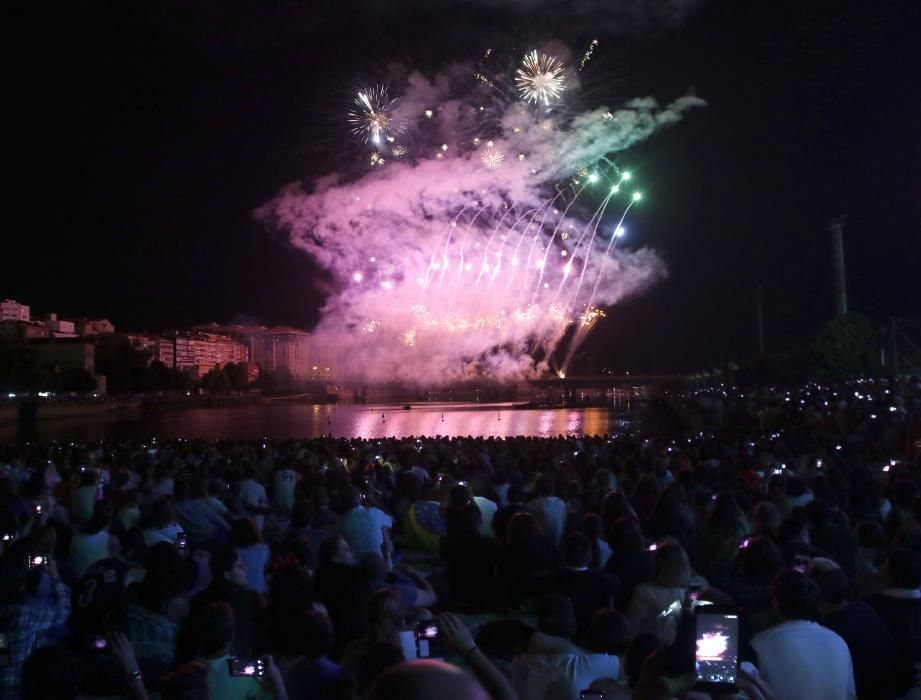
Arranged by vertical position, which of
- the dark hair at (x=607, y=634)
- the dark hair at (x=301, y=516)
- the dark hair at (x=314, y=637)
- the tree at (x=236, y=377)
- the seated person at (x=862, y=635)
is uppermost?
the tree at (x=236, y=377)

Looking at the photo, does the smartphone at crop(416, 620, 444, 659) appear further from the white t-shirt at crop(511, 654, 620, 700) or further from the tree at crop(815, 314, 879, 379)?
the tree at crop(815, 314, 879, 379)

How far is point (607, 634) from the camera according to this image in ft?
12.2

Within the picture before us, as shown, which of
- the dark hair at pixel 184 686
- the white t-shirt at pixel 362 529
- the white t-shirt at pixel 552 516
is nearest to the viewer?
the dark hair at pixel 184 686

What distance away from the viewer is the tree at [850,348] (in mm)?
38281

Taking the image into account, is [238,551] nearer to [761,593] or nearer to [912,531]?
[761,593]

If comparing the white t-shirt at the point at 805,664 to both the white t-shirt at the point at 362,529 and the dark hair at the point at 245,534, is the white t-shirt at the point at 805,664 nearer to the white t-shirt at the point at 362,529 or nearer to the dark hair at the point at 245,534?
the dark hair at the point at 245,534

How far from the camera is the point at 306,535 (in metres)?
6.20

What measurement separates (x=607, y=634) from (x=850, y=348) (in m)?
38.2

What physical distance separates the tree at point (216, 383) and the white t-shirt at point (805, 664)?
357 ft

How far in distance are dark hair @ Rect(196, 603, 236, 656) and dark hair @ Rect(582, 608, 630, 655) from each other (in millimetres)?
1507

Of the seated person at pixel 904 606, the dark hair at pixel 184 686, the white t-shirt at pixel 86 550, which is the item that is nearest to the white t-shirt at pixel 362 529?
the white t-shirt at pixel 86 550

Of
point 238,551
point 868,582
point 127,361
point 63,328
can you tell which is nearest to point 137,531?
point 238,551

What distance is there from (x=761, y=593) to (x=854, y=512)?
293cm

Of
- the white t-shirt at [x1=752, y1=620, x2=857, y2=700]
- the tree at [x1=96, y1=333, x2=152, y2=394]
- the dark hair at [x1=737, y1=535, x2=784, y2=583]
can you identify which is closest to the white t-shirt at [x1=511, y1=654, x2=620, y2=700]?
the white t-shirt at [x1=752, y1=620, x2=857, y2=700]
